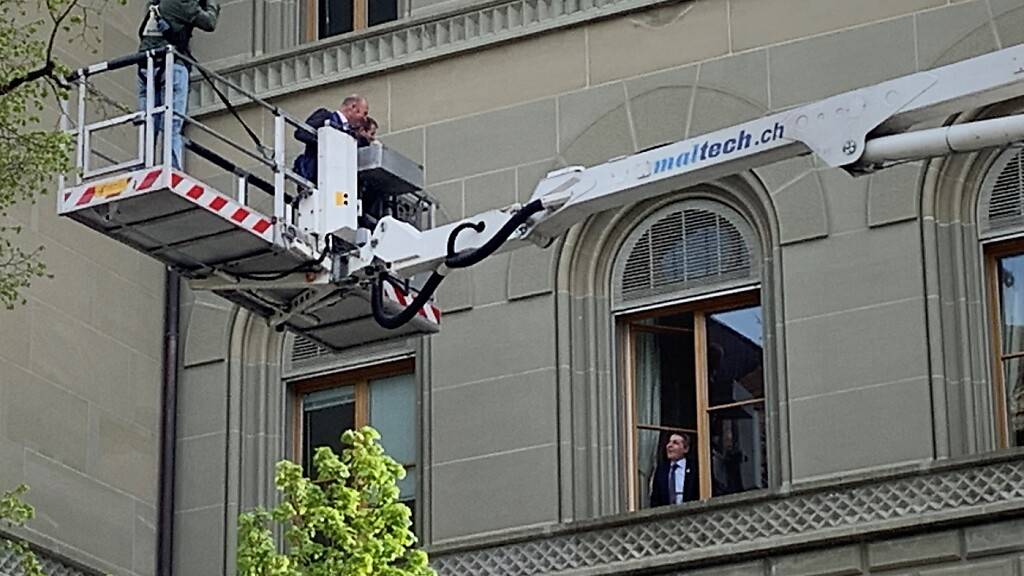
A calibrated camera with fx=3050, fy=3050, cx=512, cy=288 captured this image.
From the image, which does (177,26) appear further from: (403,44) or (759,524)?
(759,524)

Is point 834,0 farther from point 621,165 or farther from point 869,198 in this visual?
point 621,165

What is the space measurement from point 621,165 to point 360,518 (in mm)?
3789

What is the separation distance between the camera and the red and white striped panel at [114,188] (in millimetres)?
24266

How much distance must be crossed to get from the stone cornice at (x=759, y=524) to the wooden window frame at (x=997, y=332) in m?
0.77

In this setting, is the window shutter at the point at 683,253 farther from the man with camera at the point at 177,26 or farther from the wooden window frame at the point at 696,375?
the man with camera at the point at 177,26

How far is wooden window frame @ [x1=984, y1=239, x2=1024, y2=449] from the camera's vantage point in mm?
28953

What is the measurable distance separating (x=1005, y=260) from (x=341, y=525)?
26.7 ft

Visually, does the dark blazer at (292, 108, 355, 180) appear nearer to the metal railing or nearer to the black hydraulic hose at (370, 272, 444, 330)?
the metal railing

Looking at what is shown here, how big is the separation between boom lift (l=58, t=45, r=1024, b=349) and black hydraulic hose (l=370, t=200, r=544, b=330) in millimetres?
18

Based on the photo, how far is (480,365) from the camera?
3144 cm

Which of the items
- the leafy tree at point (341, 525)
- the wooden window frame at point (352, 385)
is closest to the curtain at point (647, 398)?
the wooden window frame at point (352, 385)

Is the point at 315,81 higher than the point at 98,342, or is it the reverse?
the point at 315,81

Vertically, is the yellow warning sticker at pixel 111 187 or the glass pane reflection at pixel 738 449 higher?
the yellow warning sticker at pixel 111 187

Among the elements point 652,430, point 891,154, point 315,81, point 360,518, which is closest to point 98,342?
point 315,81
